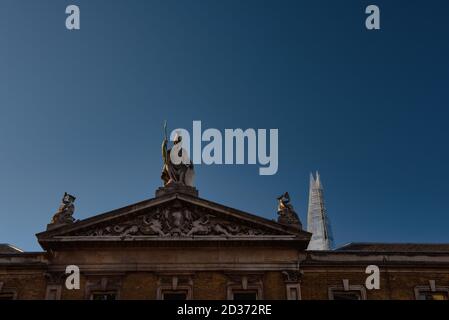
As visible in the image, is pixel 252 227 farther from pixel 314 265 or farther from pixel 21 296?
pixel 21 296

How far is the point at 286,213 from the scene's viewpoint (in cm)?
2770

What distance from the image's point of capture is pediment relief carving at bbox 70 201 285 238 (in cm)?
2669

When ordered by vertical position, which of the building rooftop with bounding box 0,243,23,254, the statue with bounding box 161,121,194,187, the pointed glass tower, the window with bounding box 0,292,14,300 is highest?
the pointed glass tower

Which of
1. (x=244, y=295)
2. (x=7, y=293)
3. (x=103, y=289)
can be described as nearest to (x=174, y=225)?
(x=103, y=289)

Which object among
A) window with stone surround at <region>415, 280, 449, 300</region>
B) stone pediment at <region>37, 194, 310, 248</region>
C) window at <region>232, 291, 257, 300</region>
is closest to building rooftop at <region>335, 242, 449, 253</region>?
window with stone surround at <region>415, 280, 449, 300</region>

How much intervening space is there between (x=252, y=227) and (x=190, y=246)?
3.07 meters

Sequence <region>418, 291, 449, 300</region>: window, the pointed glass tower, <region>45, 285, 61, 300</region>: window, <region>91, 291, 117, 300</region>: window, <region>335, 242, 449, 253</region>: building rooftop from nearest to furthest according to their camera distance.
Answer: <region>45, 285, 61, 300</region>: window, <region>91, 291, 117, 300</region>: window, <region>418, 291, 449, 300</region>: window, <region>335, 242, 449, 253</region>: building rooftop, the pointed glass tower

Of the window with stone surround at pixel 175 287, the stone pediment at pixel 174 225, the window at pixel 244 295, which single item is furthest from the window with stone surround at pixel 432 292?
the window with stone surround at pixel 175 287

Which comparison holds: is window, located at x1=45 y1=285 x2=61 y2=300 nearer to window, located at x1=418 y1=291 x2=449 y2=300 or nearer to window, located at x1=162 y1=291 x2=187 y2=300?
window, located at x1=162 y1=291 x2=187 y2=300

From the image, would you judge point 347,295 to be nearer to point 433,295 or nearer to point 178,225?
point 433,295

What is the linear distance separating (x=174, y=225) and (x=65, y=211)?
542 cm

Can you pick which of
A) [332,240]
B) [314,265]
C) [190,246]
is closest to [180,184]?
[190,246]

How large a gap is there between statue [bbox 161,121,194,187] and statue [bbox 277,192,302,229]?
4.82 m

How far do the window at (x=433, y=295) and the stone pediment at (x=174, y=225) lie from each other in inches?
229
